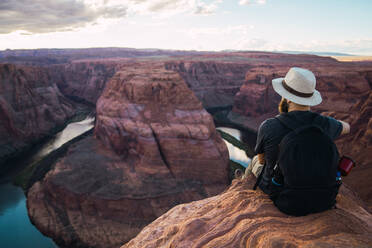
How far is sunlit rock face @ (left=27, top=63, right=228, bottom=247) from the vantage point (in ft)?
65.3

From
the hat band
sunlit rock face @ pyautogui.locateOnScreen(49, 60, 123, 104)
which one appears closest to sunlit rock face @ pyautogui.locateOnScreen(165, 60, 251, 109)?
sunlit rock face @ pyautogui.locateOnScreen(49, 60, 123, 104)

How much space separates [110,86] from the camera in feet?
100

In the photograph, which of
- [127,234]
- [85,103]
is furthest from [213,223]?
[85,103]

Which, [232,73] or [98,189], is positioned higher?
[232,73]

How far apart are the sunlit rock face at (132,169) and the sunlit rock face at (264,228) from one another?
55.2 feet

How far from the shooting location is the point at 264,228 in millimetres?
3432

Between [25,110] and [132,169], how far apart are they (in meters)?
34.9

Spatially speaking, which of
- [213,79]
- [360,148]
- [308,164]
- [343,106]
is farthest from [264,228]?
[213,79]

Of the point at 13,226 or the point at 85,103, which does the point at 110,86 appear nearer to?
the point at 13,226

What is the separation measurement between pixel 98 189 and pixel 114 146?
20.6 ft

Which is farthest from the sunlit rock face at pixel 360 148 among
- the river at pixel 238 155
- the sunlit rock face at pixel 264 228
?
the river at pixel 238 155

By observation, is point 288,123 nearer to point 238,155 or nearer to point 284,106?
point 284,106

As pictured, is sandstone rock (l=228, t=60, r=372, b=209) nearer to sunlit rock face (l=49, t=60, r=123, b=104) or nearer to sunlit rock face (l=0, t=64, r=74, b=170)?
sunlit rock face (l=0, t=64, r=74, b=170)

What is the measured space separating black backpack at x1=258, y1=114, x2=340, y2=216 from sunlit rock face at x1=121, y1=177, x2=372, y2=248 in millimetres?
317
